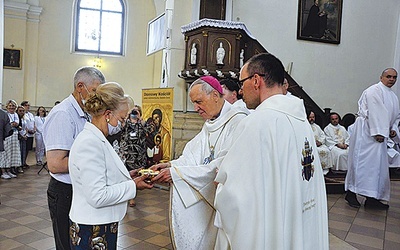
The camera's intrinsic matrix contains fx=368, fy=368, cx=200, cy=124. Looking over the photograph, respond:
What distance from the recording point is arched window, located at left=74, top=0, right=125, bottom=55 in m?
13.8

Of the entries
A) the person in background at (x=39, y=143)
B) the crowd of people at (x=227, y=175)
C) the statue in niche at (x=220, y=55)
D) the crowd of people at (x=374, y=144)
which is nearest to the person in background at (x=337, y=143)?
the crowd of people at (x=374, y=144)

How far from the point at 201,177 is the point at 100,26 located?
12.9 meters

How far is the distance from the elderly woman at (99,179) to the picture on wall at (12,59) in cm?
1252

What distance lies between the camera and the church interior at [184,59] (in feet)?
14.9

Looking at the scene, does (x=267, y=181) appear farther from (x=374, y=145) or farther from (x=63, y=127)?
→ (x=374, y=145)

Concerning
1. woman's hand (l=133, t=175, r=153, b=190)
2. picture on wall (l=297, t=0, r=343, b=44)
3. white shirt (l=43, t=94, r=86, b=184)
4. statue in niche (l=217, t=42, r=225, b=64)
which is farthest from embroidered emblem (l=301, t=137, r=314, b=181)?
picture on wall (l=297, t=0, r=343, b=44)

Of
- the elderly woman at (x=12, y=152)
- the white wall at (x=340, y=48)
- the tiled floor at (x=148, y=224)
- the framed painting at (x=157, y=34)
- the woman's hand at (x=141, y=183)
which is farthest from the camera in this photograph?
the white wall at (x=340, y=48)

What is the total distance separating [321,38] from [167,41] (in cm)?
449

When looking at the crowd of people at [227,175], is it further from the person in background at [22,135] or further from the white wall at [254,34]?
the person in background at [22,135]

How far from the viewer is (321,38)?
33.0ft

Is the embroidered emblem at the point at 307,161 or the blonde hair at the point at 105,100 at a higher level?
the blonde hair at the point at 105,100

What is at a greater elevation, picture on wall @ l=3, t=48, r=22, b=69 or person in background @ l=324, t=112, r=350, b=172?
picture on wall @ l=3, t=48, r=22, b=69

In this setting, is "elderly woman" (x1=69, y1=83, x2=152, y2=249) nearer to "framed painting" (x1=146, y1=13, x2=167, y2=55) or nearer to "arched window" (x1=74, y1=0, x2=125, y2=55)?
"framed painting" (x1=146, y1=13, x2=167, y2=55)

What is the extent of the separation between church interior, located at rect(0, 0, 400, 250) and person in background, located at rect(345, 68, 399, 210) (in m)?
0.30
